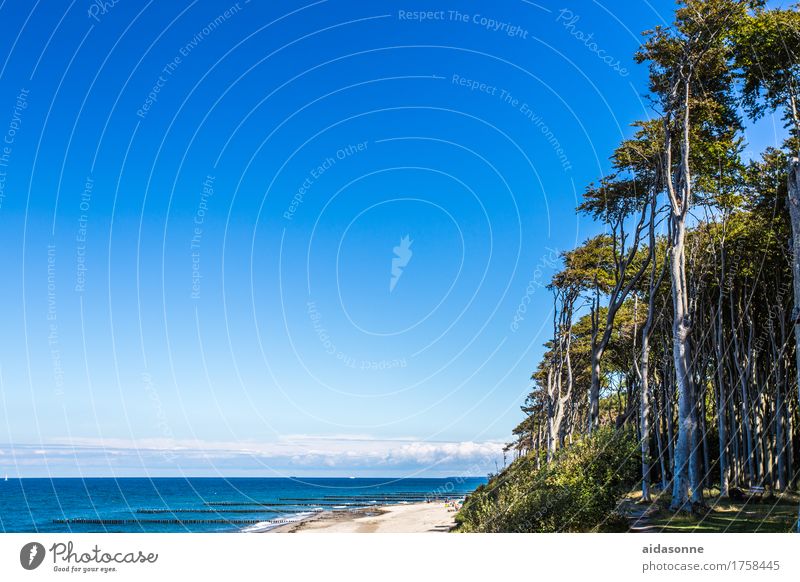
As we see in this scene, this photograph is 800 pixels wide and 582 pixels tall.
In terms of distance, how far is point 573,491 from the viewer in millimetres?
17062

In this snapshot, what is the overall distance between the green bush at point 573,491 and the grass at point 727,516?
1.31 meters

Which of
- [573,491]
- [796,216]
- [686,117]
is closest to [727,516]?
[573,491]

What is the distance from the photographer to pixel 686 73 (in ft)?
72.6

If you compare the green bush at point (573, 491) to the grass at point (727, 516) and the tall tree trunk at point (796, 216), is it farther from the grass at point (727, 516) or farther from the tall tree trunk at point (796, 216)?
the tall tree trunk at point (796, 216)

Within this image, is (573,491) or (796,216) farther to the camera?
(573,491)
